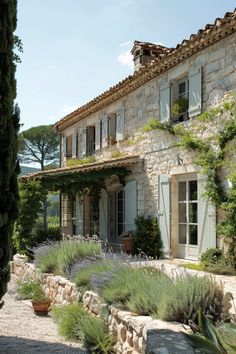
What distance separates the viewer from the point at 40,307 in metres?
7.64

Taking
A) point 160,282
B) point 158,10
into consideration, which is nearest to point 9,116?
point 160,282

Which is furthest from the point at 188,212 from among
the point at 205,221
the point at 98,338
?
the point at 98,338

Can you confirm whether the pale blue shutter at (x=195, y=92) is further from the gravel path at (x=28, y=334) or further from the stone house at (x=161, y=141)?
the gravel path at (x=28, y=334)

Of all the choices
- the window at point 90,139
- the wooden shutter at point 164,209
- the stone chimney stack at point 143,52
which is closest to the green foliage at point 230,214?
the wooden shutter at point 164,209

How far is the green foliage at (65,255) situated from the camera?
27.2 ft

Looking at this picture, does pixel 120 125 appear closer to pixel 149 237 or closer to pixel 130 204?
pixel 130 204

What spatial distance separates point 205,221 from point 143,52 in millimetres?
7138

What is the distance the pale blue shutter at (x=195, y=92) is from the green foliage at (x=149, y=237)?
9.86 ft

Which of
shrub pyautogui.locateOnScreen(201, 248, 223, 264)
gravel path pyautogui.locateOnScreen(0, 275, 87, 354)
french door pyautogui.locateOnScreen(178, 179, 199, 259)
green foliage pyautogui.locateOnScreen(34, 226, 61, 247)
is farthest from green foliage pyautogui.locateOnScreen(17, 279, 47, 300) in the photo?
french door pyautogui.locateOnScreen(178, 179, 199, 259)

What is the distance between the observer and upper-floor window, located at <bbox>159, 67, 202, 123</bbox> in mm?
9773

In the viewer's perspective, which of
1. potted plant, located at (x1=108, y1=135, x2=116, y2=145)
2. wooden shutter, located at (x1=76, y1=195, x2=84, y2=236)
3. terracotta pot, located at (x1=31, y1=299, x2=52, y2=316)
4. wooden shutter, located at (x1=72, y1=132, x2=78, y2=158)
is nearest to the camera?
terracotta pot, located at (x1=31, y1=299, x2=52, y2=316)

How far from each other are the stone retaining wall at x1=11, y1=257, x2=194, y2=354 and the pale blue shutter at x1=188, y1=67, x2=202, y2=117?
4679 mm

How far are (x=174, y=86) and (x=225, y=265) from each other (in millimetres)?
4746

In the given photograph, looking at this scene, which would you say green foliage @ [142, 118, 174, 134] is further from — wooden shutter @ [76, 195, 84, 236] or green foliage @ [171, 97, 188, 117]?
wooden shutter @ [76, 195, 84, 236]
